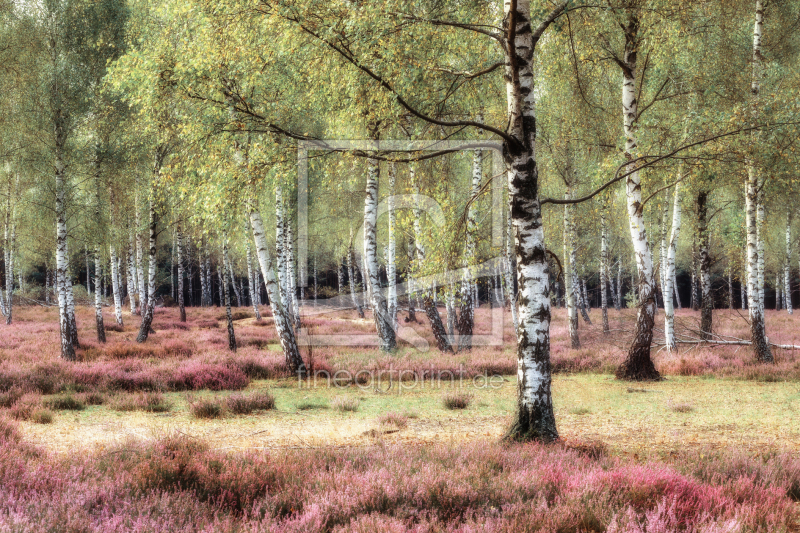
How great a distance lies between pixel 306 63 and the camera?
7.38m

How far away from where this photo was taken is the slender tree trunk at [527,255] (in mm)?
6176

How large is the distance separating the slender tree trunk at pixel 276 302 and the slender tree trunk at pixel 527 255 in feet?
24.6

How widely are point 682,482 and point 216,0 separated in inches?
349

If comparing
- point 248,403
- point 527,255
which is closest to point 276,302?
point 248,403

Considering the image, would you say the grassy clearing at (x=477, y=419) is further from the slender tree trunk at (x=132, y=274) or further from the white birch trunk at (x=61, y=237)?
the slender tree trunk at (x=132, y=274)

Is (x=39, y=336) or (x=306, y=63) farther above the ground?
(x=306, y=63)

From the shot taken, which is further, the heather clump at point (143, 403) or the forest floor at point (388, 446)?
the heather clump at point (143, 403)

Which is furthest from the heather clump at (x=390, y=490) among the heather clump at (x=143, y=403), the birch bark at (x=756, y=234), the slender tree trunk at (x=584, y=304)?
the slender tree trunk at (x=584, y=304)

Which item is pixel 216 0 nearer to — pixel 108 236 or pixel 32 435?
pixel 32 435

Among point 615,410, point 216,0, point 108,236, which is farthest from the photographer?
point 108,236

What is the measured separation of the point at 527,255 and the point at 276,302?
Result: 7.89 meters

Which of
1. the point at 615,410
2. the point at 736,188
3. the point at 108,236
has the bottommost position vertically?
the point at 615,410

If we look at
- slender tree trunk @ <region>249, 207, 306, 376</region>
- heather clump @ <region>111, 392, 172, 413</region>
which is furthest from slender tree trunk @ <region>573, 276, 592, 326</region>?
heather clump @ <region>111, 392, 172, 413</region>

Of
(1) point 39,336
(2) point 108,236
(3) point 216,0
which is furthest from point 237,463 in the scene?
(1) point 39,336
